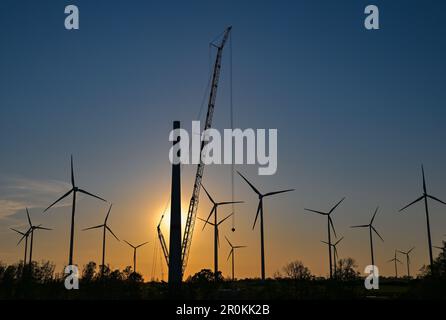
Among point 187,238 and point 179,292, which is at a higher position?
point 187,238

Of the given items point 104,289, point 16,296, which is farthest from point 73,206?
point 16,296

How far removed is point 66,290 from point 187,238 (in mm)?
45831

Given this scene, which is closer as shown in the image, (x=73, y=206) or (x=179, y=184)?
(x=73, y=206)

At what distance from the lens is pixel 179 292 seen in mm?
124188

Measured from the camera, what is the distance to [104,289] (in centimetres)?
13088
